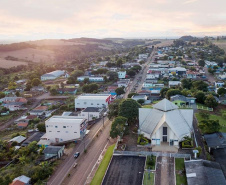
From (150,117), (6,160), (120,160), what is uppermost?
(150,117)

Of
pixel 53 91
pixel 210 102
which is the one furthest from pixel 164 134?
pixel 53 91

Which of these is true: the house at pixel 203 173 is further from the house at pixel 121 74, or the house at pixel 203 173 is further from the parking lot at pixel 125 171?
the house at pixel 121 74

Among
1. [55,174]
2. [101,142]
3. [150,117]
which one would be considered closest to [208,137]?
[150,117]

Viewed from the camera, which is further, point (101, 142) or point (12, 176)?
point (101, 142)

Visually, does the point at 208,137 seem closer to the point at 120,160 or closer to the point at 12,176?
the point at 120,160

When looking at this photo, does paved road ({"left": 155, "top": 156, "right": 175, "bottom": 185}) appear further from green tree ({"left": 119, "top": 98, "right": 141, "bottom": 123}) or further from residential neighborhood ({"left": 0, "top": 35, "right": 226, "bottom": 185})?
green tree ({"left": 119, "top": 98, "right": 141, "bottom": 123})

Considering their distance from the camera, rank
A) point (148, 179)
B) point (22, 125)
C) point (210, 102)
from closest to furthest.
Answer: point (148, 179), point (210, 102), point (22, 125)

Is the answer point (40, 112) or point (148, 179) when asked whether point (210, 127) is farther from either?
point (40, 112)
